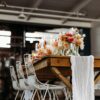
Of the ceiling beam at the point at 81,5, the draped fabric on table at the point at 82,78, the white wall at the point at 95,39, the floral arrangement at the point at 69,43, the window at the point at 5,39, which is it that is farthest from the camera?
the white wall at the point at 95,39

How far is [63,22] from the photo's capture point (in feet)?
30.9

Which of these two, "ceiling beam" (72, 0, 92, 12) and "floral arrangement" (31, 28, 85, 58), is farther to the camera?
"ceiling beam" (72, 0, 92, 12)

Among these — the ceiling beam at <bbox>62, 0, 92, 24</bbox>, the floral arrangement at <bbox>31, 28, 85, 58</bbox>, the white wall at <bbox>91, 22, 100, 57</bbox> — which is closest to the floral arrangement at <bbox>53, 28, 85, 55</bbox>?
the floral arrangement at <bbox>31, 28, 85, 58</bbox>

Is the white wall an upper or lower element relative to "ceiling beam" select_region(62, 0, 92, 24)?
lower

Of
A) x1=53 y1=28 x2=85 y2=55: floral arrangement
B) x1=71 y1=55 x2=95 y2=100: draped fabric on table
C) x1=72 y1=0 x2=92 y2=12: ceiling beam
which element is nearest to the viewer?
x1=71 y1=55 x2=95 y2=100: draped fabric on table

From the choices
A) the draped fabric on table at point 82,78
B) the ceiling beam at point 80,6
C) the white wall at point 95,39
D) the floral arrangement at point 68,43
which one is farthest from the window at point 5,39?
the draped fabric on table at point 82,78

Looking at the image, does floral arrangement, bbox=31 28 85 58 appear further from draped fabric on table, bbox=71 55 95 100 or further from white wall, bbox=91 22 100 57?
white wall, bbox=91 22 100 57

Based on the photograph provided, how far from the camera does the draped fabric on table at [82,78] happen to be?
124 inches

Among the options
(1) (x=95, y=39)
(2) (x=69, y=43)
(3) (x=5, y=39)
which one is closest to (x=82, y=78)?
(2) (x=69, y=43)

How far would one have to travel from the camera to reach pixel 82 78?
3219mm

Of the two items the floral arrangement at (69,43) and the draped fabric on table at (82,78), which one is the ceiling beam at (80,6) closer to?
the floral arrangement at (69,43)

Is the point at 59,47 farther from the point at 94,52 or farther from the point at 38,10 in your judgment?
the point at 94,52

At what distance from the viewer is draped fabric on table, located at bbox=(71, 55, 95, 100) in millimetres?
3158

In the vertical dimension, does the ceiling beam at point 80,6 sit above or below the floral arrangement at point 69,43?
above
